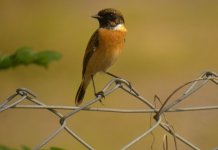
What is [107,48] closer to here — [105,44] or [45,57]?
[105,44]

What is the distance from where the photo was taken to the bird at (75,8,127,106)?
21.0 feet

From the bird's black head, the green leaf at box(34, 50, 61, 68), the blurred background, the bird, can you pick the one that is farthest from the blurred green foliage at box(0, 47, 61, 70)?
the blurred background

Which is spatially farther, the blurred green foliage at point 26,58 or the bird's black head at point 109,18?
the bird's black head at point 109,18

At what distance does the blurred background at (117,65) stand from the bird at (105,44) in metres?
1.23

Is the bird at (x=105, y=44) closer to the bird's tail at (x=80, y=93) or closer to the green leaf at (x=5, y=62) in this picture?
the bird's tail at (x=80, y=93)

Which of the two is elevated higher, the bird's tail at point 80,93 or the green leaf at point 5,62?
the green leaf at point 5,62

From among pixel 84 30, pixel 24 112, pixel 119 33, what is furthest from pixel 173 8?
pixel 119 33

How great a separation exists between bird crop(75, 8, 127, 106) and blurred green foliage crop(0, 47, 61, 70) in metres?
1.46

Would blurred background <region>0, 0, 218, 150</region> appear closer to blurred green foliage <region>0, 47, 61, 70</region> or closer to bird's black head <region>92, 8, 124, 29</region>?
bird's black head <region>92, 8, 124, 29</region>

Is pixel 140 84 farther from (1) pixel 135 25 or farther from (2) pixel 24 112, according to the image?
(1) pixel 135 25

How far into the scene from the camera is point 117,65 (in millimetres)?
13117

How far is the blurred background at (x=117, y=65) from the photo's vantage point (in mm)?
9750

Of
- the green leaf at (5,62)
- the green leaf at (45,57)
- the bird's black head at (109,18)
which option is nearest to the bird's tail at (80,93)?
the bird's black head at (109,18)

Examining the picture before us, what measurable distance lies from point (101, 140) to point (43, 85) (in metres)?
2.52
